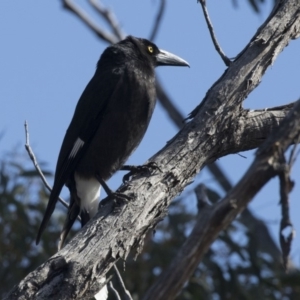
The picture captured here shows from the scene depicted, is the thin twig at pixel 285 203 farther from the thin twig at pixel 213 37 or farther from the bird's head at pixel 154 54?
the bird's head at pixel 154 54

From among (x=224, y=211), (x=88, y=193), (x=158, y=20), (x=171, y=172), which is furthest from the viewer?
(x=158, y=20)

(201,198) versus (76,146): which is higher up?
(76,146)

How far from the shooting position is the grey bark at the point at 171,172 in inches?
97.3

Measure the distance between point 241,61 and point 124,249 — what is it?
903 mm

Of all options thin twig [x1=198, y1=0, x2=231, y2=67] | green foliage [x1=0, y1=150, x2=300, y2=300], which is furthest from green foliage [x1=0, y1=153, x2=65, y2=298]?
thin twig [x1=198, y1=0, x2=231, y2=67]

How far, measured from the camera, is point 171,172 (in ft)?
9.60


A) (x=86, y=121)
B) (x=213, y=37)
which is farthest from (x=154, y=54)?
(x=213, y=37)

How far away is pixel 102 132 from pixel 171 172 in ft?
3.74

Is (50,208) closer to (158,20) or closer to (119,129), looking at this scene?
(119,129)

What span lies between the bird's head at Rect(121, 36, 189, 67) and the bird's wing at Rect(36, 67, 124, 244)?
42cm

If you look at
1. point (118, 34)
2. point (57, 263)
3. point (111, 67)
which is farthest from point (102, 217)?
point (118, 34)

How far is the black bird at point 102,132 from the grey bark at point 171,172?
80 cm

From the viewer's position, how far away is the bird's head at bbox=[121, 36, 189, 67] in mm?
4523

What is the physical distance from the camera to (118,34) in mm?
7645
